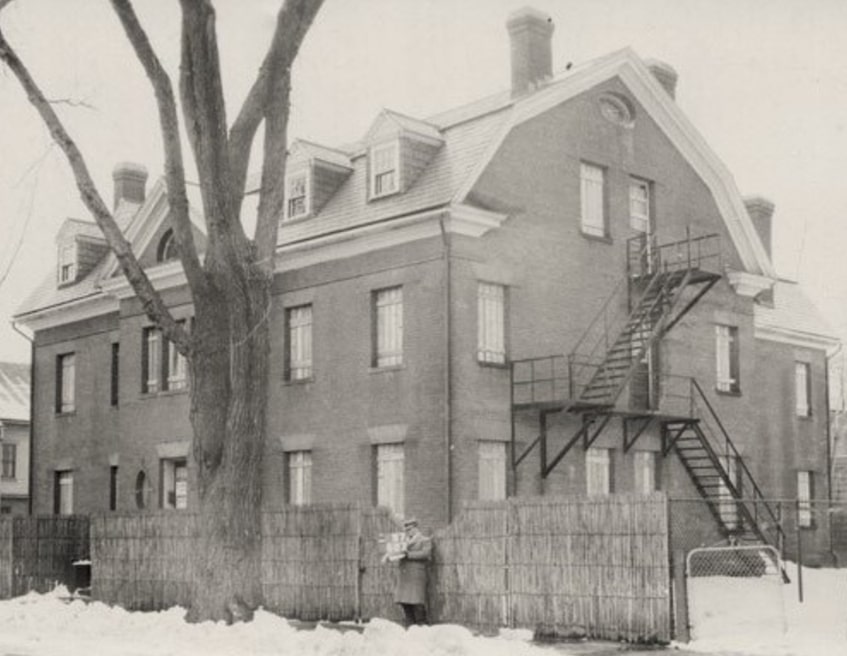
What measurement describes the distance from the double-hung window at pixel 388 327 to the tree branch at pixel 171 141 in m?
8.34

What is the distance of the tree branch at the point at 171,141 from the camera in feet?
58.2

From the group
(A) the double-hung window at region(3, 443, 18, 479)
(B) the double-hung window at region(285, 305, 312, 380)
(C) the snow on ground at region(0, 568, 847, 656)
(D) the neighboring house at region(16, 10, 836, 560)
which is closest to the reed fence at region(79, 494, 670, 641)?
(C) the snow on ground at region(0, 568, 847, 656)

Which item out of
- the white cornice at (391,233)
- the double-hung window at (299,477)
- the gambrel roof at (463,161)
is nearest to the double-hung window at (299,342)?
the white cornice at (391,233)

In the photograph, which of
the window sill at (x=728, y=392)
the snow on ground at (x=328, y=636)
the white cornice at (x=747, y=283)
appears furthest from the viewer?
the white cornice at (x=747, y=283)

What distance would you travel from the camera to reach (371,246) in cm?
2625

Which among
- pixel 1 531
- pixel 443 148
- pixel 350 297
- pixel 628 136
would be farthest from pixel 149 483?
pixel 628 136

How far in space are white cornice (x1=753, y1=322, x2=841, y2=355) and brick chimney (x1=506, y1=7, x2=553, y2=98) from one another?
40.0 feet

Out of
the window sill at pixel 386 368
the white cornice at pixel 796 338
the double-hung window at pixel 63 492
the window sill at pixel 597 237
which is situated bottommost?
the double-hung window at pixel 63 492

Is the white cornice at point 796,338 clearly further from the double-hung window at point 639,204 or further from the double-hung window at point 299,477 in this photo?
the double-hung window at point 299,477

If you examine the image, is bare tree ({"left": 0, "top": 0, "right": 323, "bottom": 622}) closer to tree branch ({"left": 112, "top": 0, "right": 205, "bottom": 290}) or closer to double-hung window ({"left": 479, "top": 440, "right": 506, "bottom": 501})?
tree branch ({"left": 112, "top": 0, "right": 205, "bottom": 290})

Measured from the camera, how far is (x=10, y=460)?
5478 cm

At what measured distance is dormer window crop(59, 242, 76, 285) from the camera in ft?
120

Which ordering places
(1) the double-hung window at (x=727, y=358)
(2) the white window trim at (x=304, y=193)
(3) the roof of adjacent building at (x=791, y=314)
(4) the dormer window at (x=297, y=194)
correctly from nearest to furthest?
(2) the white window trim at (x=304, y=193), (4) the dormer window at (x=297, y=194), (1) the double-hung window at (x=727, y=358), (3) the roof of adjacent building at (x=791, y=314)

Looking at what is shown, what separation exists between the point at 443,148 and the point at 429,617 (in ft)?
37.3
